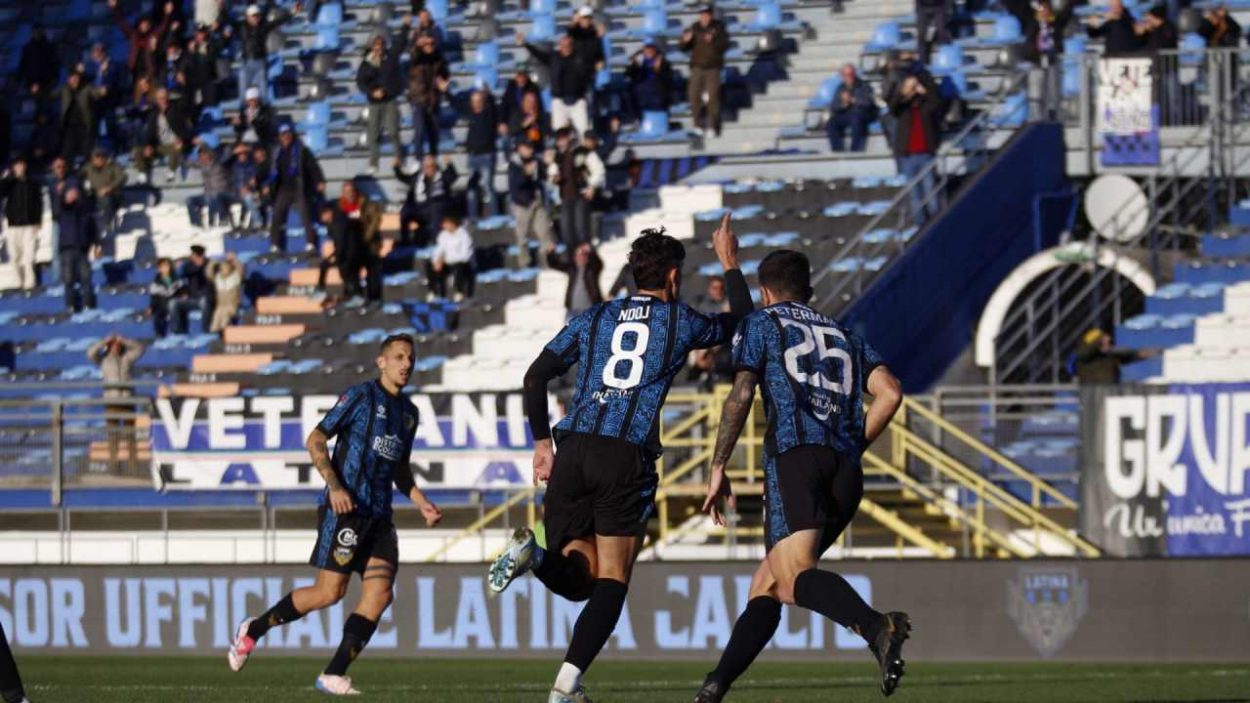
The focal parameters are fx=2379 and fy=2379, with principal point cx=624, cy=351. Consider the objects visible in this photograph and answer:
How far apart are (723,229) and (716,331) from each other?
45 cm

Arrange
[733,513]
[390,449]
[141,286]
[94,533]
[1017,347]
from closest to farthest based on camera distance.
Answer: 1. [390,449]
2. [733,513]
3. [94,533]
4. [1017,347]
5. [141,286]

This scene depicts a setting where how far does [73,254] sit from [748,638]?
69.2ft

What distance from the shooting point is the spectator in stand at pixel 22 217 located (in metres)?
30.2

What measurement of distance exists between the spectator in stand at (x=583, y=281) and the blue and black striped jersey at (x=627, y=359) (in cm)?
1457

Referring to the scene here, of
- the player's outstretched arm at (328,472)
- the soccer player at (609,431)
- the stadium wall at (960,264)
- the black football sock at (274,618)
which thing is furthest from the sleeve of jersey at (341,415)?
the stadium wall at (960,264)

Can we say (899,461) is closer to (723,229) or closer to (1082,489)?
(1082,489)

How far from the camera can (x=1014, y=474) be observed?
763 inches

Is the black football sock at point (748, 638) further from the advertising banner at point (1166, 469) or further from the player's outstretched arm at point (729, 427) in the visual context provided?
the advertising banner at point (1166, 469)

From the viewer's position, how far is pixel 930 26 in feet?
92.7

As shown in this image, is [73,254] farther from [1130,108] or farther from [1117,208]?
[1130,108]

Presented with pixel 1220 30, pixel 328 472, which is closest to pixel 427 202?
pixel 1220 30

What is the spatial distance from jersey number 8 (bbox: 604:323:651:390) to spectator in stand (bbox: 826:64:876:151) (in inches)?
688

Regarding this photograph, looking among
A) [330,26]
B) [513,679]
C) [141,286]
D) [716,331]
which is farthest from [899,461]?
[330,26]

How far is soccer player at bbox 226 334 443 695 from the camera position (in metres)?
13.5
